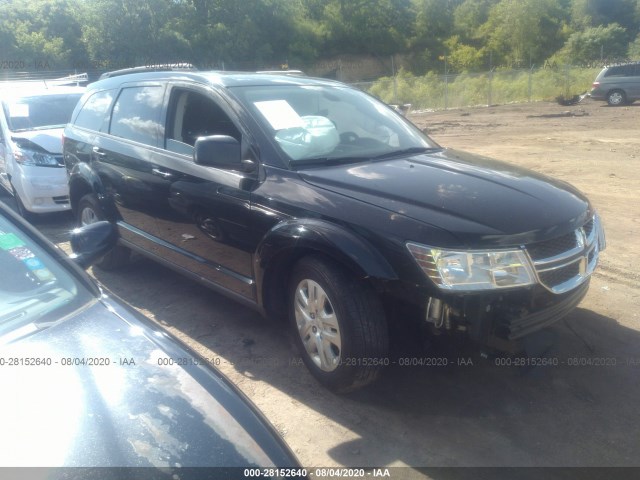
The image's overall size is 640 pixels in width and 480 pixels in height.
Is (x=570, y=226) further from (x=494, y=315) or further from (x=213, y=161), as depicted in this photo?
(x=213, y=161)

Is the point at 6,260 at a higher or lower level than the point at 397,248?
higher

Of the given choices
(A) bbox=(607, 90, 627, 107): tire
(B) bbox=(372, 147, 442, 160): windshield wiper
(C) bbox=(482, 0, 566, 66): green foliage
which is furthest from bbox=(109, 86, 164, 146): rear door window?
(C) bbox=(482, 0, 566, 66): green foliage

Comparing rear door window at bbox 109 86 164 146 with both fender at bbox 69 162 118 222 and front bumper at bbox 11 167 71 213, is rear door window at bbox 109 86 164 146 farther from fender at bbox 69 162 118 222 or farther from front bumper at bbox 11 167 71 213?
front bumper at bbox 11 167 71 213

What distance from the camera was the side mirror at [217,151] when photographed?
12.0ft

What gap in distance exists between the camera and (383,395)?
347 cm

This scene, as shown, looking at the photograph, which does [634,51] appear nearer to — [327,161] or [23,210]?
[23,210]

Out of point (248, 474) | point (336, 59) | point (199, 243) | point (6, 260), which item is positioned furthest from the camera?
point (336, 59)

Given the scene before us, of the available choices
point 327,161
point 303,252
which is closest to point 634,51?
point 327,161

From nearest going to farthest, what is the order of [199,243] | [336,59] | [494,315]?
[494,315] → [199,243] → [336,59]

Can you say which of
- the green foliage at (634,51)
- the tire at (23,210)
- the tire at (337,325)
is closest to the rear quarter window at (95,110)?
the tire at (23,210)

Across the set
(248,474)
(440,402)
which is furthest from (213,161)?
(248,474)

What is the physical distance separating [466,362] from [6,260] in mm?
2613

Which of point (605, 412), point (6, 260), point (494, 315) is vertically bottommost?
point (605, 412)

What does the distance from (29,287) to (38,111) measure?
6860 millimetres
